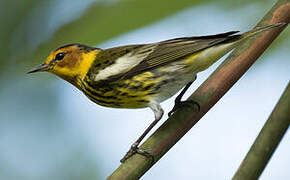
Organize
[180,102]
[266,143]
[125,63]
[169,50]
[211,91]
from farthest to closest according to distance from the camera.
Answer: [125,63] < [169,50] < [180,102] < [211,91] < [266,143]

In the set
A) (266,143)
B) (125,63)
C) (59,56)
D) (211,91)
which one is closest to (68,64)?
(59,56)

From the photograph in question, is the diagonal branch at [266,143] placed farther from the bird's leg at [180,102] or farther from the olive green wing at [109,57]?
the olive green wing at [109,57]

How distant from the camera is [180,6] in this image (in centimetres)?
189

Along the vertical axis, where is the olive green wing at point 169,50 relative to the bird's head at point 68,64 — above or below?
above

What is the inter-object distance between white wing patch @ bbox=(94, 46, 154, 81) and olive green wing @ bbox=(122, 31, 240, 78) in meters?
0.02

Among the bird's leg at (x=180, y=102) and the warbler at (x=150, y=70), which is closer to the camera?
the bird's leg at (x=180, y=102)

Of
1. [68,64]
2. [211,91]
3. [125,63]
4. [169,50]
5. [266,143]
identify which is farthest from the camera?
[68,64]

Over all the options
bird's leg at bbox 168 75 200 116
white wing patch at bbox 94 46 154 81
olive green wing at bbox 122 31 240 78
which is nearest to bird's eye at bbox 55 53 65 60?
white wing patch at bbox 94 46 154 81

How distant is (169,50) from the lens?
7.85 ft

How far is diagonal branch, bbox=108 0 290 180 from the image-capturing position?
1391mm

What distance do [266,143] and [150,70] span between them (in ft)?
4.34

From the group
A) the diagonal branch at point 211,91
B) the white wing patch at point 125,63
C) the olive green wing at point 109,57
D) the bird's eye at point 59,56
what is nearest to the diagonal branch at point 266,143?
the diagonal branch at point 211,91

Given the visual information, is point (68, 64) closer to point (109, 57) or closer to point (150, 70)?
point (109, 57)

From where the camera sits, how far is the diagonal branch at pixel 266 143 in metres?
1.10
